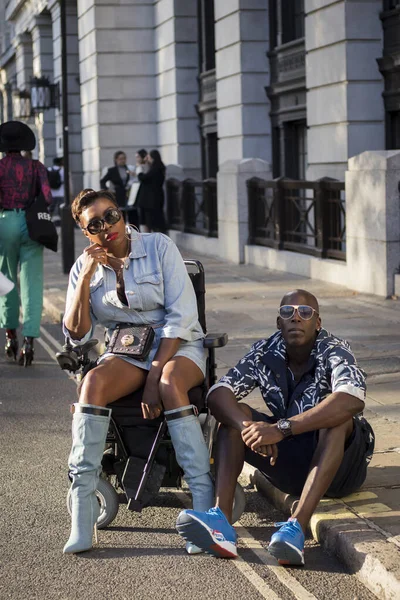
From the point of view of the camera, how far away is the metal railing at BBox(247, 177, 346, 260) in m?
14.4

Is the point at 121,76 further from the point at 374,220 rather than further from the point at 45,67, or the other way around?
the point at 374,220

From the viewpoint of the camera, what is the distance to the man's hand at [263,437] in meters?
5.02

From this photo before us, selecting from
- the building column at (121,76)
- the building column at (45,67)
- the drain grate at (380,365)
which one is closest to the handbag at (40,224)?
the drain grate at (380,365)

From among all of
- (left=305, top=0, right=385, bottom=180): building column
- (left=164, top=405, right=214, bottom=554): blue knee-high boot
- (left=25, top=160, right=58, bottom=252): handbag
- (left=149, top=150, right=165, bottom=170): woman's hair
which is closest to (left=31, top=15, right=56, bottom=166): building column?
(left=149, top=150, right=165, bottom=170): woman's hair

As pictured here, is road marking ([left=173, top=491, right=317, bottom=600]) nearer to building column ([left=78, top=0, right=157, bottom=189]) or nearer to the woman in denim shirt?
the woman in denim shirt

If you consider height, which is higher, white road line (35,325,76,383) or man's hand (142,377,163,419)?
man's hand (142,377,163,419)

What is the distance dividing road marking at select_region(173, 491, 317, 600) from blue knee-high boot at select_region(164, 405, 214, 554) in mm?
262

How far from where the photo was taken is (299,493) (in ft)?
17.5

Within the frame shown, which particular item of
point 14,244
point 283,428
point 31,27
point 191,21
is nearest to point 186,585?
point 283,428

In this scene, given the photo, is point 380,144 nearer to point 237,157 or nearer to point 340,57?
point 340,57

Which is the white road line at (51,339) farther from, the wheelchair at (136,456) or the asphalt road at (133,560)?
the wheelchair at (136,456)

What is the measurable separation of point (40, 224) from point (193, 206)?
1230 centimetres

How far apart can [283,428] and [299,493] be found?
1.48 feet

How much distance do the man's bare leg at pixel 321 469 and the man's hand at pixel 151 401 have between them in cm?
78
